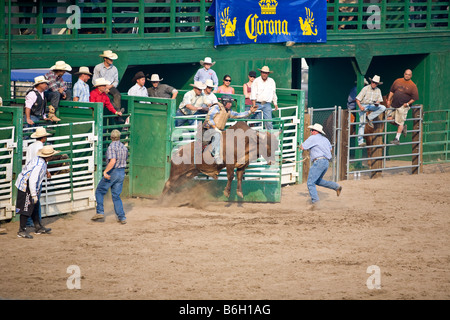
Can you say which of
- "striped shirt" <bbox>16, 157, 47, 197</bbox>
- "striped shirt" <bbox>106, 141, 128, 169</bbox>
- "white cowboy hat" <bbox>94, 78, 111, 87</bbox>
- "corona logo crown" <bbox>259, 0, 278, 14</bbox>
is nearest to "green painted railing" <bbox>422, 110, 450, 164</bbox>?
"corona logo crown" <bbox>259, 0, 278, 14</bbox>

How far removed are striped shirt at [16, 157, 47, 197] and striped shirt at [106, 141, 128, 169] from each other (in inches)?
47.5

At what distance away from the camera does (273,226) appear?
13.9 meters

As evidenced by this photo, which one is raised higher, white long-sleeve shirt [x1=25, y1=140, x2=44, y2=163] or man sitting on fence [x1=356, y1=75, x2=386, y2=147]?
man sitting on fence [x1=356, y1=75, x2=386, y2=147]

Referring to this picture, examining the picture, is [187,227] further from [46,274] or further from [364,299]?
[364,299]

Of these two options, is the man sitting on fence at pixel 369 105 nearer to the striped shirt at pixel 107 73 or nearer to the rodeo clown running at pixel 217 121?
the rodeo clown running at pixel 217 121

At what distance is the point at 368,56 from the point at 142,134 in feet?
28.6

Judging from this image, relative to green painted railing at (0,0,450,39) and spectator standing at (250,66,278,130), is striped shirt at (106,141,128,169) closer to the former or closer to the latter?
green painted railing at (0,0,450,39)

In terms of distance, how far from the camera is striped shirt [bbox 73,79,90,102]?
15.5 m

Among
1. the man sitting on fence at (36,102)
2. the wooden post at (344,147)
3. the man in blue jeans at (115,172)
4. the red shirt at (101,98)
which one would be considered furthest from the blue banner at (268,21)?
the man in blue jeans at (115,172)

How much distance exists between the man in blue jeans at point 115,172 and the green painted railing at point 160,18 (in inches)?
171

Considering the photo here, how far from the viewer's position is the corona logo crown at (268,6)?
66.5ft

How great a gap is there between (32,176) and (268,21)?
9766 millimetres
